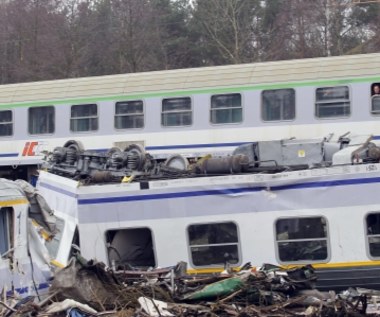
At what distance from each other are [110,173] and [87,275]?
3.82 metres

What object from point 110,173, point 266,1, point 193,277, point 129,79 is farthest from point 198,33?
point 193,277

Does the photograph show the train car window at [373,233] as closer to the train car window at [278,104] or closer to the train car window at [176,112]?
the train car window at [278,104]

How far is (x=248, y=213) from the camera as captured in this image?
36.8 feet

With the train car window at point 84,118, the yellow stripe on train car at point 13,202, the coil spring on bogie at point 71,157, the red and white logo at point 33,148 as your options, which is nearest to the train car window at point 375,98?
the train car window at point 84,118

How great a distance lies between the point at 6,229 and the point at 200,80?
1107 centimetres

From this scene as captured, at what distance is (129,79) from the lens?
20.7m

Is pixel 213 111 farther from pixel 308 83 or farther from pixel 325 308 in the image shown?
pixel 325 308

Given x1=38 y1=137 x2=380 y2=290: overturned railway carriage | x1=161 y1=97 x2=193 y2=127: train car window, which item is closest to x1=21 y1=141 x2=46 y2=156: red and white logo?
x1=161 y1=97 x2=193 y2=127: train car window

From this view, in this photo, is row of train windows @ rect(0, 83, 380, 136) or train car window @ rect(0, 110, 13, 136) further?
train car window @ rect(0, 110, 13, 136)

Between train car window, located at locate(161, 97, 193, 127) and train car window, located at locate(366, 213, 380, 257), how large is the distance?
30.2 ft

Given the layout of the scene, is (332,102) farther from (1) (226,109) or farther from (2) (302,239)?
(2) (302,239)

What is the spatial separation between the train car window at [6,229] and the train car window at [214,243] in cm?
302

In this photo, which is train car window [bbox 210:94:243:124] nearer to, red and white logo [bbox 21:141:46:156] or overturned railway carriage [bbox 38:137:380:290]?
red and white logo [bbox 21:141:46:156]

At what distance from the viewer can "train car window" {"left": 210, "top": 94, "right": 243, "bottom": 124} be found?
63.1 feet
